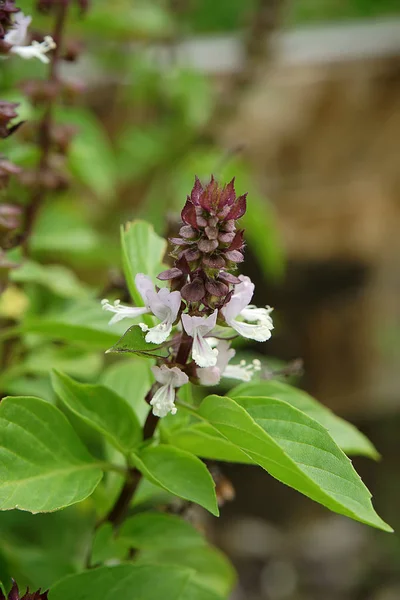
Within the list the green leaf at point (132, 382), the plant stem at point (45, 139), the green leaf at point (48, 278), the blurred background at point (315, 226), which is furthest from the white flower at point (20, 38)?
the blurred background at point (315, 226)

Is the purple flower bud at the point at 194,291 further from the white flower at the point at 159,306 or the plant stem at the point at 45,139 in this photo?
the plant stem at the point at 45,139

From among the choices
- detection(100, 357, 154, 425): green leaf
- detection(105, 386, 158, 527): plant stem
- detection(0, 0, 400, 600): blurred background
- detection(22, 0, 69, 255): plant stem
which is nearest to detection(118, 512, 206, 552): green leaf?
detection(105, 386, 158, 527): plant stem

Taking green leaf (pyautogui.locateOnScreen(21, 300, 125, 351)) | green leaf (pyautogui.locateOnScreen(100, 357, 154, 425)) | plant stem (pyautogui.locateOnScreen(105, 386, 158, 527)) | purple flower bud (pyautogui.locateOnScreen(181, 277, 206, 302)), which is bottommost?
plant stem (pyautogui.locateOnScreen(105, 386, 158, 527))

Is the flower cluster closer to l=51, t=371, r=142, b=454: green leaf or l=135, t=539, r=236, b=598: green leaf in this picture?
l=51, t=371, r=142, b=454: green leaf

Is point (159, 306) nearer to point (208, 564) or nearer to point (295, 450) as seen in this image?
point (295, 450)

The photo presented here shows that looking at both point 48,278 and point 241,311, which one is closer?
point 241,311

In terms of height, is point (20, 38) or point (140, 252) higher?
point (20, 38)

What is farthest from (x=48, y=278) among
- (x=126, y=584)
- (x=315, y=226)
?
(x=315, y=226)
